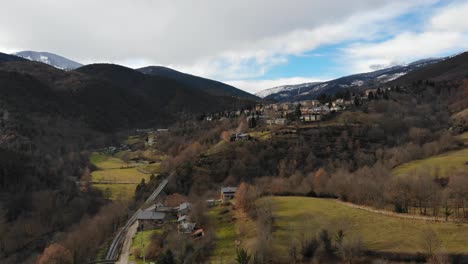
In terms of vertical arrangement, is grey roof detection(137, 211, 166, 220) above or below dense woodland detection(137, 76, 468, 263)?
below

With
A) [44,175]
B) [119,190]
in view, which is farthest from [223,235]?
[44,175]

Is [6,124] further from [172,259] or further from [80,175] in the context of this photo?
[172,259]

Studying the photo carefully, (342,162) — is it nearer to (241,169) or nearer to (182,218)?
(241,169)

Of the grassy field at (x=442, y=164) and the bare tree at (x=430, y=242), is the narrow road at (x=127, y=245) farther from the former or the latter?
the grassy field at (x=442, y=164)

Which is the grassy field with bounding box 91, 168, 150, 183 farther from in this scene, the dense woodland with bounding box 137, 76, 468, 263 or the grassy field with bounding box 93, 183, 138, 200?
the dense woodland with bounding box 137, 76, 468, 263

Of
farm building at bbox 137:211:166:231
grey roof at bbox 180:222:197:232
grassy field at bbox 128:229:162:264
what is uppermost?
grey roof at bbox 180:222:197:232

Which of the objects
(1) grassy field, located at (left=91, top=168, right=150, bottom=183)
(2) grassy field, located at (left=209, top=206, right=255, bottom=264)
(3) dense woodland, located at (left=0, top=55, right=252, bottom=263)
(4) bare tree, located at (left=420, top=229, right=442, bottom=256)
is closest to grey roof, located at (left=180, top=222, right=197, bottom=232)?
(2) grassy field, located at (left=209, top=206, right=255, bottom=264)

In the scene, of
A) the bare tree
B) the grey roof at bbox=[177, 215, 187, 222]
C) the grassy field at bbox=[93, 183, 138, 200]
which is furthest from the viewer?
the grassy field at bbox=[93, 183, 138, 200]

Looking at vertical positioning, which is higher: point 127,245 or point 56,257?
point 56,257
